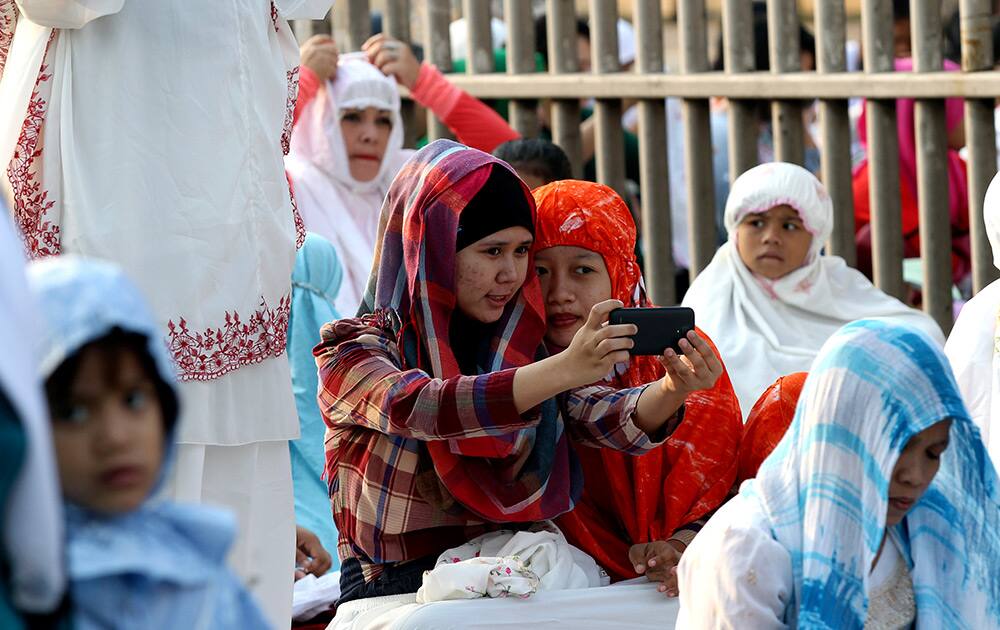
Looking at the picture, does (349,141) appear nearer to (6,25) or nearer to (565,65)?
(565,65)

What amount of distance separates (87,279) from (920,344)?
1366 mm

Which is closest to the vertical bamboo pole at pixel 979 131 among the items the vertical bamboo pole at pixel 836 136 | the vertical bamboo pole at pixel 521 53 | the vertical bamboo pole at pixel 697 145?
the vertical bamboo pole at pixel 836 136

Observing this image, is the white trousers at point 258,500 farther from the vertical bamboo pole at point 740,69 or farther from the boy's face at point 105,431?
the vertical bamboo pole at point 740,69

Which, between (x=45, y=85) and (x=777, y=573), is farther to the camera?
(x=45, y=85)

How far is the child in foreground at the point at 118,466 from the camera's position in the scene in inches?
67.2

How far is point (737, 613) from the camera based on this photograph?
252cm

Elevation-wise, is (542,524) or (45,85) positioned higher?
(45,85)

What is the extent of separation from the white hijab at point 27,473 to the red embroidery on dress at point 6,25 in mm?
2067

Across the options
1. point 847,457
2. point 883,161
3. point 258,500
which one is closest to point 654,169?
point 883,161

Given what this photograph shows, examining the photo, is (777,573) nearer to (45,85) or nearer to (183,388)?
(183,388)

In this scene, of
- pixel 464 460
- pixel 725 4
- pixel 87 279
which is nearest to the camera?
pixel 87 279

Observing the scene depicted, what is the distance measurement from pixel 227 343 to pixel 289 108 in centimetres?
61

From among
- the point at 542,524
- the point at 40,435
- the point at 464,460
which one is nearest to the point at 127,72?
the point at 464,460

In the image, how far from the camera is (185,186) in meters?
3.55
